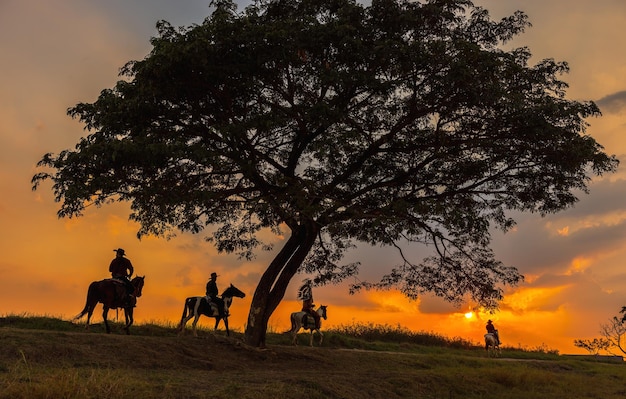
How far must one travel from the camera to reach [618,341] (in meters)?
42.3

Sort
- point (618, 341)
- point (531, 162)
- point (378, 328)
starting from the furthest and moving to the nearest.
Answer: point (618, 341), point (378, 328), point (531, 162)

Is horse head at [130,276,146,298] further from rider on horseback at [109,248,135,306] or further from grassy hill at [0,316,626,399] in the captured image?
grassy hill at [0,316,626,399]

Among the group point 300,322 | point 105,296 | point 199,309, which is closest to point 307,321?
point 300,322

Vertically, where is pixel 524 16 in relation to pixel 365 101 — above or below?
above

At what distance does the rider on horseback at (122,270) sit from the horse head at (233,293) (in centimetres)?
331

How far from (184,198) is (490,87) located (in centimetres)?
968

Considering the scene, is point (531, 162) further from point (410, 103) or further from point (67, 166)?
point (67, 166)

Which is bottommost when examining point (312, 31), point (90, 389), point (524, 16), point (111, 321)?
point (90, 389)

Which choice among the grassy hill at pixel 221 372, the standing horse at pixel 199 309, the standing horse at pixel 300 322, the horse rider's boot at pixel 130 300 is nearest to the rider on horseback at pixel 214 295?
the standing horse at pixel 199 309

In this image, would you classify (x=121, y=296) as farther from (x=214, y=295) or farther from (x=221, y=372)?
(x=221, y=372)

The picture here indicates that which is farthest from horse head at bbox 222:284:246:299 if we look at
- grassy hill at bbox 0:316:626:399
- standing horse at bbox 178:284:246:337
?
grassy hill at bbox 0:316:626:399

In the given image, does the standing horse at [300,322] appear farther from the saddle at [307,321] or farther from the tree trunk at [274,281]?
the tree trunk at [274,281]

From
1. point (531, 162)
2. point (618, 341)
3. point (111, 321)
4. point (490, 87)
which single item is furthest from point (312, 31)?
point (618, 341)

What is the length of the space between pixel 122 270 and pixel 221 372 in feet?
22.5
